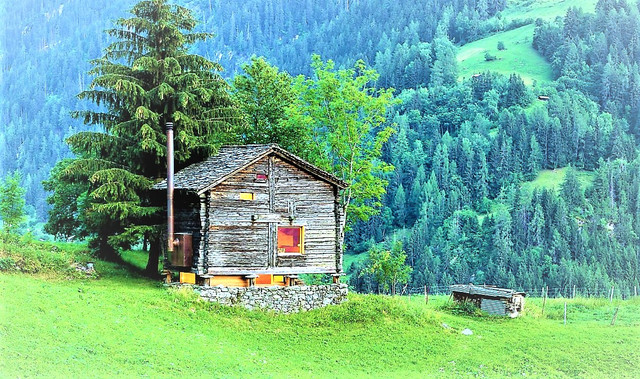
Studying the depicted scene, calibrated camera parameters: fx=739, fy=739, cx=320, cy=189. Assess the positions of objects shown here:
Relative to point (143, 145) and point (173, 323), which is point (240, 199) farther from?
point (173, 323)

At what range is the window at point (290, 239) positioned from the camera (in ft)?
114

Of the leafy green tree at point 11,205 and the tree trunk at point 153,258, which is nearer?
the tree trunk at point 153,258

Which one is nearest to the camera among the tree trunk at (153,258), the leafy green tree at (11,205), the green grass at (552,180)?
the tree trunk at (153,258)

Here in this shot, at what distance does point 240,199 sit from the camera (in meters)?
33.6

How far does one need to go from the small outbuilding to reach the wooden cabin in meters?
10.4

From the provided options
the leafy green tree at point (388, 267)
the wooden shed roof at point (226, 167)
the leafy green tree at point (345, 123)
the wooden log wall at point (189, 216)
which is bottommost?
the leafy green tree at point (388, 267)

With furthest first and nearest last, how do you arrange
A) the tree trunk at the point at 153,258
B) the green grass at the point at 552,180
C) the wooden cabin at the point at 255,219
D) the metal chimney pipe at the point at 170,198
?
the green grass at the point at 552,180
the tree trunk at the point at 153,258
the wooden cabin at the point at 255,219
the metal chimney pipe at the point at 170,198

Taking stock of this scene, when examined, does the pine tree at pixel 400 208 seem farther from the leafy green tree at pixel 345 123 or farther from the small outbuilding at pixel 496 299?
A: the small outbuilding at pixel 496 299

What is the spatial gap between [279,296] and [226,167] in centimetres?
634

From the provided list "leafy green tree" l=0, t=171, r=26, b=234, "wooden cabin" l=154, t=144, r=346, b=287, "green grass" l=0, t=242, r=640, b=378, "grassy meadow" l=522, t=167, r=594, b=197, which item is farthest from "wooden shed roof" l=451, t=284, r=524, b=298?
"grassy meadow" l=522, t=167, r=594, b=197

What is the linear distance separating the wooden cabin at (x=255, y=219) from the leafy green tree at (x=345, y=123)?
669cm

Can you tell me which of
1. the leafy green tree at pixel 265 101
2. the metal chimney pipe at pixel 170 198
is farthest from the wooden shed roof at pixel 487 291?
the metal chimney pipe at pixel 170 198

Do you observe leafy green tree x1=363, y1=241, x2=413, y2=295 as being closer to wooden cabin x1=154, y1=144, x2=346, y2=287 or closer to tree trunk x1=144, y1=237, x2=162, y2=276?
wooden cabin x1=154, y1=144, x2=346, y2=287

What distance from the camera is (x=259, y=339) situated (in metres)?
29.3
